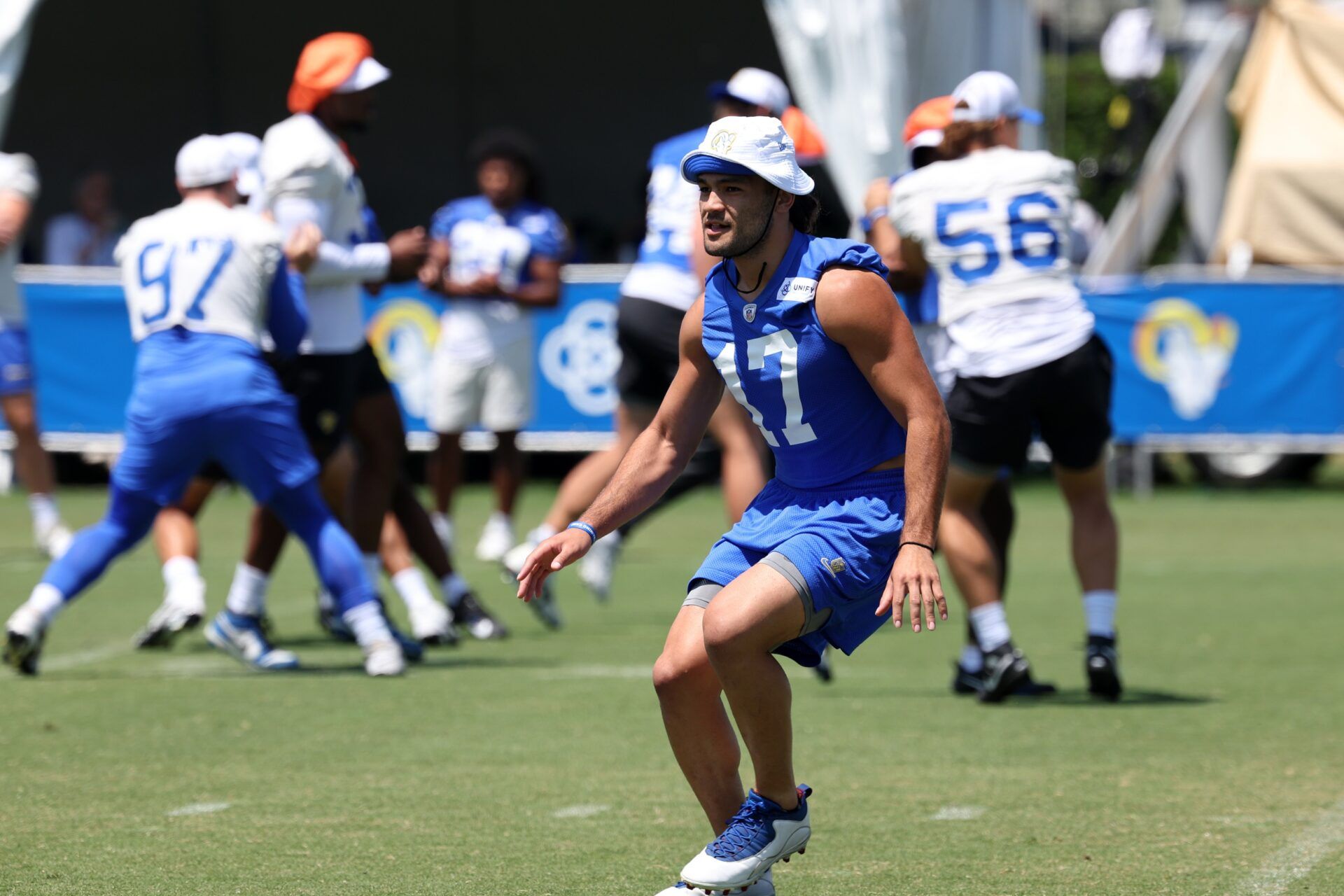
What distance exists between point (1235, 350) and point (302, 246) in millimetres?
9138

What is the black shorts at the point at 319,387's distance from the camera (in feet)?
25.4

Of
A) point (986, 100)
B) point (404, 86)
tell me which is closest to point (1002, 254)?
point (986, 100)

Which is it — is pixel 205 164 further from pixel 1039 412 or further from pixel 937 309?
pixel 1039 412

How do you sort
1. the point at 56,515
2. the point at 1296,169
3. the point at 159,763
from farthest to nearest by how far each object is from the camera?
1. the point at 1296,169
2. the point at 56,515
3. the point at 159,763

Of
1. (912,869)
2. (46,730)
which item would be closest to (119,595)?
(46,730)

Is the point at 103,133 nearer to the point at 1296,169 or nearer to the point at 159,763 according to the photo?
the point at 1296,169

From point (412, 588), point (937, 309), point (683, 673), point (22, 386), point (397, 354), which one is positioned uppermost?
point (683, 673)

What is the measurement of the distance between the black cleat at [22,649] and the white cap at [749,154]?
3840 mm

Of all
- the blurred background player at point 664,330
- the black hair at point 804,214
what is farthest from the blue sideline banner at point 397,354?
the black hair at point 804,214

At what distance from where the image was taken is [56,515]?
11.1 metres

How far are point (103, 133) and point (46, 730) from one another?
1665 centimetres

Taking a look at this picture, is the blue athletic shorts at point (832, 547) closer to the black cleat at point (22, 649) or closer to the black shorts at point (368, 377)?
the black cleat at point (22, 649)

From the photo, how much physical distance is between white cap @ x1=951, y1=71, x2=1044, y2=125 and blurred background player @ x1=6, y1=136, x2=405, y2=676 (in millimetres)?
2358

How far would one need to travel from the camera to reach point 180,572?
25.5 feet
